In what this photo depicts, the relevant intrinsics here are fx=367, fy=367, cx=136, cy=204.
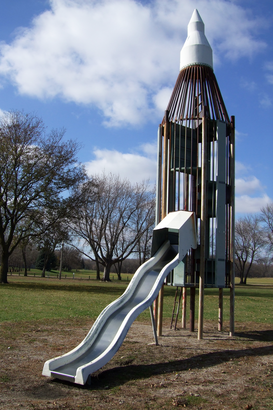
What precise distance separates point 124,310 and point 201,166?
4.51 meters

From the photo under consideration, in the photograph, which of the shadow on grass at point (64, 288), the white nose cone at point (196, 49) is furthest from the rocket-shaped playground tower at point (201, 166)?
the shadow on grass at point (64, 288)

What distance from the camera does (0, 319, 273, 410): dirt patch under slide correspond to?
16.1ft

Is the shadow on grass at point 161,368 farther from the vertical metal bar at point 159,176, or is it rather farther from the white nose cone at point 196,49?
the white nose cone at point 196,49

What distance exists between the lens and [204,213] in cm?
954

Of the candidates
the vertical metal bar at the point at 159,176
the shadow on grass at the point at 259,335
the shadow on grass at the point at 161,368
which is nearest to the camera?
the shadow on grass at the point at 161,368

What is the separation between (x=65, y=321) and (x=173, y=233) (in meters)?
4.59

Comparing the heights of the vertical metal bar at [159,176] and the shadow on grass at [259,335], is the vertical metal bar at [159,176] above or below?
above

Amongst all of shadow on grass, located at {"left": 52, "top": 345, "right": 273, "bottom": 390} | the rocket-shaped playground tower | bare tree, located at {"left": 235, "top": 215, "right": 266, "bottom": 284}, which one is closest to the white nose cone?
the rocket-shaped playground tower

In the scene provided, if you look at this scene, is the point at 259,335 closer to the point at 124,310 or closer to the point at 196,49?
the point at 124,310

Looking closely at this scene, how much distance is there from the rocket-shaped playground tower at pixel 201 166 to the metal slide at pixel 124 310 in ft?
2.34

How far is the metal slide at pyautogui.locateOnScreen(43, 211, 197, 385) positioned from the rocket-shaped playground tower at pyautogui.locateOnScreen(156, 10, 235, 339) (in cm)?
71

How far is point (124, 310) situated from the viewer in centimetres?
725

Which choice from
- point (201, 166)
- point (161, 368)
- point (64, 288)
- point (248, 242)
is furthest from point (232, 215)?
point (248, 242)

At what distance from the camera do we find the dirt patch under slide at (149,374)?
16.1ft
